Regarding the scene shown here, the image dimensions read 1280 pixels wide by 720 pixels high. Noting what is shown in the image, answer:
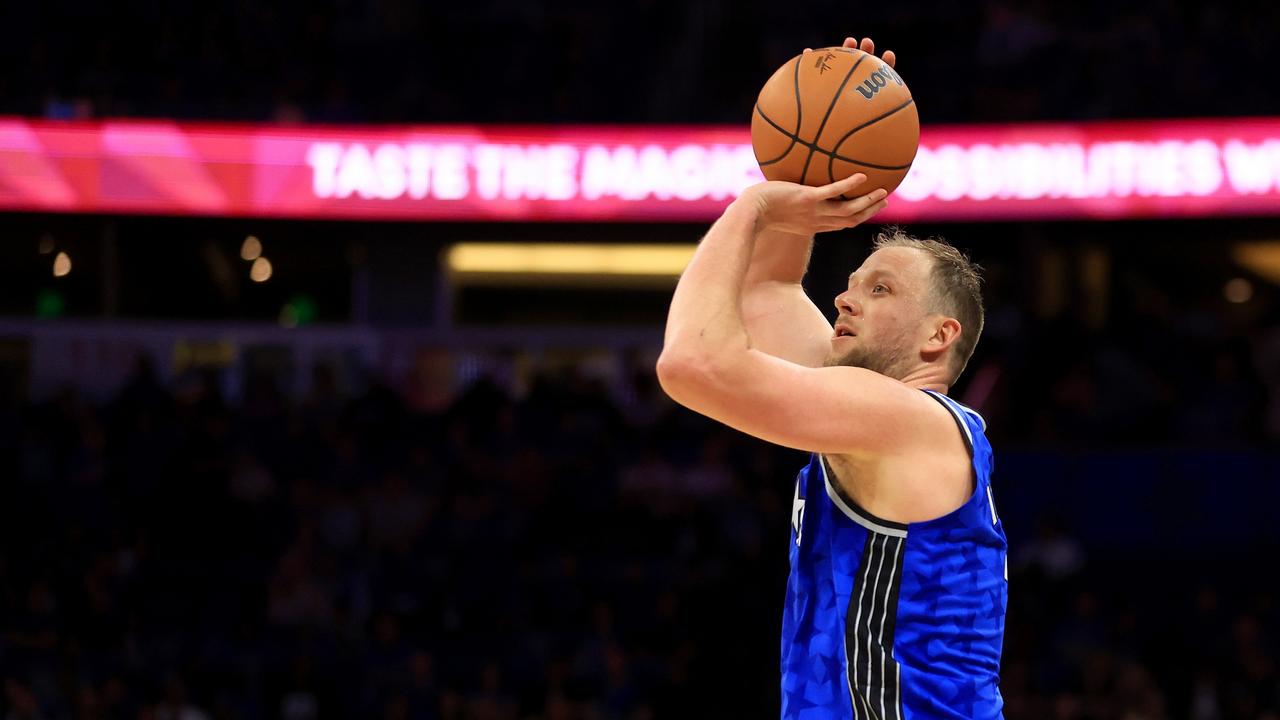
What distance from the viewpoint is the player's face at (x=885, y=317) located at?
2.69 metres

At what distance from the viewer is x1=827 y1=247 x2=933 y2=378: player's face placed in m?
2.69

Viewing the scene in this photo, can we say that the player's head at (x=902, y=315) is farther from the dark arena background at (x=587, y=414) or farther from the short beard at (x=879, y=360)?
the dark arena background at (x=587, y=414)

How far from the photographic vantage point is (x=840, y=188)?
267 cm

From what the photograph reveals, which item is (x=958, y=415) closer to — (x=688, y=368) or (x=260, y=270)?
(x=688, y=368)

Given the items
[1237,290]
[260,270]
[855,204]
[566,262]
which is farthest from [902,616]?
[260,270]

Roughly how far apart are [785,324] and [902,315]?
18.6 inches

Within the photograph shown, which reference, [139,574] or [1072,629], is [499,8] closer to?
[139,574]

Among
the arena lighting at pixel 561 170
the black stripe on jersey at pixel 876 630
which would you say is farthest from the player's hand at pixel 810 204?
the arena lighting at pixel 561 170

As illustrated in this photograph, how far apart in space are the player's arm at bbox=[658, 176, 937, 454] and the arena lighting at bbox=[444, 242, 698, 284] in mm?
11997

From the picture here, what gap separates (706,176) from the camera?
1103cm

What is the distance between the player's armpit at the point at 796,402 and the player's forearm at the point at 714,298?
2cm

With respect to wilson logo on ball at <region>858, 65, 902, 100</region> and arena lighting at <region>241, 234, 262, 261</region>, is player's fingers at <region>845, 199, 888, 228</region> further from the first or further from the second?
arena lighting at <region>241, 234, 262, 261</region>

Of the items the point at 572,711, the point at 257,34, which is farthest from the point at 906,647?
the point at 257,34

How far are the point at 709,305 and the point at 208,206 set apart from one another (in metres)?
9.35
